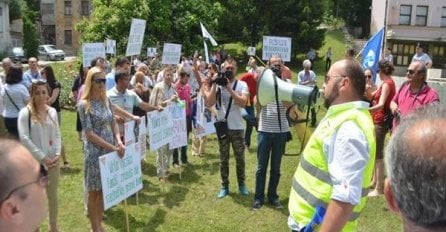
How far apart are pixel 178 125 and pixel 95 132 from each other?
3.20 m

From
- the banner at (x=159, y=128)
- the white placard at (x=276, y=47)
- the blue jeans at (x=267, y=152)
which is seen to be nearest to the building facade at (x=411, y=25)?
the white placard at (x=276, y=47)

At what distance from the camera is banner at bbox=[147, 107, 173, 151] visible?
298 inches

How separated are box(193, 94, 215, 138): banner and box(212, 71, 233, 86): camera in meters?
2.43

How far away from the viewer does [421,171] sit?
126 cm

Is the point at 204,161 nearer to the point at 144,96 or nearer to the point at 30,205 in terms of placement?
the point at 144,96

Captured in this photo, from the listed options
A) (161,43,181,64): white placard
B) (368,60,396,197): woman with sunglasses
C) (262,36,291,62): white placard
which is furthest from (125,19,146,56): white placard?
(368,60,396,197): woman with sunglasses

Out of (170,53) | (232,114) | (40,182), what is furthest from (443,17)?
(40,182)

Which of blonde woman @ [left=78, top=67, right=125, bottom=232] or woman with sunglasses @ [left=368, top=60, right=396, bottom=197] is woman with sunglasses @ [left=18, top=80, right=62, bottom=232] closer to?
blonde woman @ [left=78, top=67, right=125, bottom=232]

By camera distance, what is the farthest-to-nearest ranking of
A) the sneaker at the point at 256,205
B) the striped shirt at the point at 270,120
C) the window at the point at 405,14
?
the window at the point at 405,14 < the sneaker at the point at 256,205 < the striped shirt at the point at 270,120

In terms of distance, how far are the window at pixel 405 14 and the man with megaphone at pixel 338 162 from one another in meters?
41.4

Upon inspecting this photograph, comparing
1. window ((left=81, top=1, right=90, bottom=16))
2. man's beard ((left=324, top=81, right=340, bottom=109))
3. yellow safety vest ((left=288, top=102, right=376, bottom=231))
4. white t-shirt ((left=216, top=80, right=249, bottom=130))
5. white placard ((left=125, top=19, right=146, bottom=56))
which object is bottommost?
white t-shirt ((left=216, top=80, right=249, bottom=130))

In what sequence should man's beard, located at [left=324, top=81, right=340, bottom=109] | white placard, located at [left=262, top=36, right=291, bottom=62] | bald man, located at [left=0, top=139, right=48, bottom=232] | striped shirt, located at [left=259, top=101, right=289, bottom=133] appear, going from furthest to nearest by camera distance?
white placard, located at [left=262, top=36, right=291, bottom=62]
striped shirt, located at [left=259, top=101, right=289, bottom=133]
man's beard, located at [left=324, top=81, right=340, bottom=109]
bald man, located at [left=0, top=139, right=48, bottom=232]

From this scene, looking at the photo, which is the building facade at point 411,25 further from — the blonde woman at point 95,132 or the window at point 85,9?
the blonde woman at point 95,132

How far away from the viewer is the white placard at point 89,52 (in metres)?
11.4
